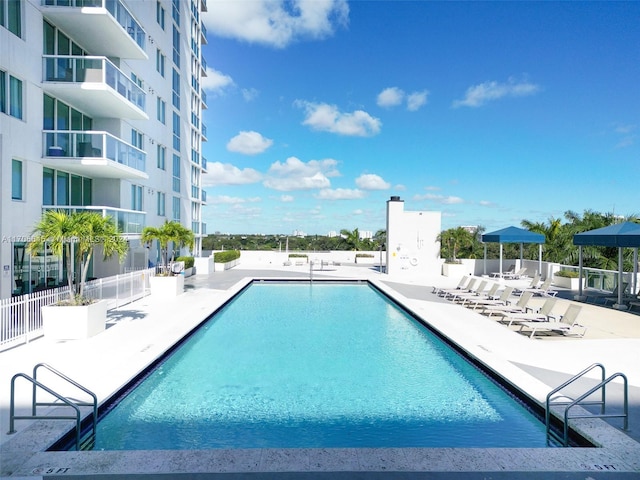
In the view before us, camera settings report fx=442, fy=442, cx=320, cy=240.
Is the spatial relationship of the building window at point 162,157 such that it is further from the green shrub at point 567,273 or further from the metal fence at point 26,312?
the green shrub at point 567,273

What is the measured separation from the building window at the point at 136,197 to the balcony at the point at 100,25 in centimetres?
594

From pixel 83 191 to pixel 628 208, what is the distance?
27188 millimetres

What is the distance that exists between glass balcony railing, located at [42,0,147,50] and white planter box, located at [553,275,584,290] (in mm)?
22349

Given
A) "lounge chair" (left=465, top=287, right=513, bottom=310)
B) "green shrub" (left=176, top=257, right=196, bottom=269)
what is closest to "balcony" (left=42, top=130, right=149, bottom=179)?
"green shrub" (left=176, top=257, right=196, bottom=269)

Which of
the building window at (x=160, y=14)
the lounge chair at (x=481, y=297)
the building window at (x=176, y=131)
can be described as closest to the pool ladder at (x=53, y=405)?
the lounge chair at (x=481, y=297)

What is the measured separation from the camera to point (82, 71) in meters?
15.1

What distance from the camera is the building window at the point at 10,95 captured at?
40.3 ft

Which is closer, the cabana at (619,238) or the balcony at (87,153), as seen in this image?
the cabana at (619,238)

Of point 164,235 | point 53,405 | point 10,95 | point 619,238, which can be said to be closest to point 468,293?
point 619,238

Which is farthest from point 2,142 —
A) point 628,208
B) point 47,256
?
point 628,208

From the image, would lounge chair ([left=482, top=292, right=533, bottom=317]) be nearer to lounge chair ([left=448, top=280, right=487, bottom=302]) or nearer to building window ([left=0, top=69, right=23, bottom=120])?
lounge chair ([left=448, top=280, right=487, bottom=302])

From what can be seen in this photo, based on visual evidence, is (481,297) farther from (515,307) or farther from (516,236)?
(516,236)

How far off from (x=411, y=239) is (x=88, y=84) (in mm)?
20290

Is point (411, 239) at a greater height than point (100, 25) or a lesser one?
lesser
